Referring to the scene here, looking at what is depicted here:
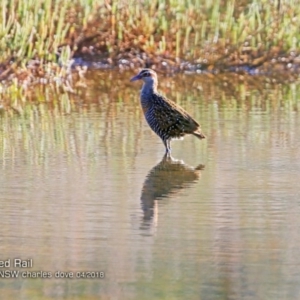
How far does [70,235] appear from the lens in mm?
6059

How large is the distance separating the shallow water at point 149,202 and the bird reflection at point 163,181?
11mm

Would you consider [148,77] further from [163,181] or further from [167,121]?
[163,181]

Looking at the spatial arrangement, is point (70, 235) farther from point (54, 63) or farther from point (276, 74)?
point (276, 74)

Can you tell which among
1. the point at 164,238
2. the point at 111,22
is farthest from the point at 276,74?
the point at 164,238

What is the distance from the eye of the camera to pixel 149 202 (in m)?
6.88

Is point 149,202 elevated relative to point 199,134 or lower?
lower

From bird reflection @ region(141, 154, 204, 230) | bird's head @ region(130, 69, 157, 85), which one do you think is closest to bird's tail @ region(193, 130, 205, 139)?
bird reflection @ region(141, 154, 204, 230)

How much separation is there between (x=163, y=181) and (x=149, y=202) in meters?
0.69

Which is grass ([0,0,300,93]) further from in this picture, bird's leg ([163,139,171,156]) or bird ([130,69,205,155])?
bird's leg ([163,139,171,156])

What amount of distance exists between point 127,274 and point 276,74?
28.9 feet

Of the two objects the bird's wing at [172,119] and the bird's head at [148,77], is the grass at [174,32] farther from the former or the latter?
the bird's wing at [172,119]

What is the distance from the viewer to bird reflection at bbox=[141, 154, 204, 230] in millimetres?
6680

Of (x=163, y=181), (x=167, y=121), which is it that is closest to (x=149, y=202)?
(x=163, y=181)

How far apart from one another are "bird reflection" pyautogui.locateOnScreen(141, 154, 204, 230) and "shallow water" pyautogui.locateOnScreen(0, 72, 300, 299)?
0.01 meters
